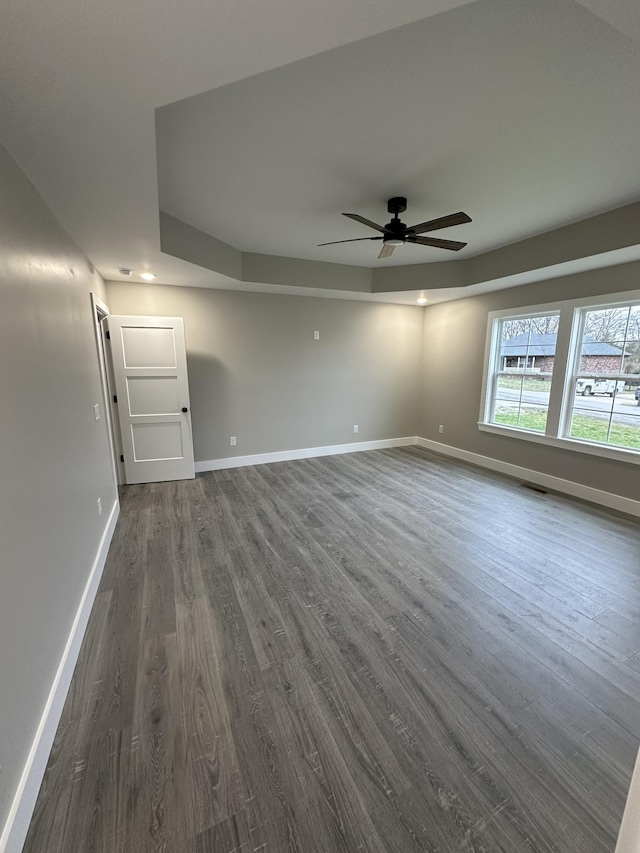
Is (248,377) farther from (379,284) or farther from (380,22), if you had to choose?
(380,22)

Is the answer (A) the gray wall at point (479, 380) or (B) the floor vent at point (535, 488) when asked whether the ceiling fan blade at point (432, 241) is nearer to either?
(A) the gray wall at point (479, 380)

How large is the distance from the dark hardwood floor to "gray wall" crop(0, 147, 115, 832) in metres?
0.31

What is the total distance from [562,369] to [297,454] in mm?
3570

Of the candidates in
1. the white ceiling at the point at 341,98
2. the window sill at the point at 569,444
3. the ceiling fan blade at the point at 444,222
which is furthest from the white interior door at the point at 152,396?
the window sill at the point at 569,444

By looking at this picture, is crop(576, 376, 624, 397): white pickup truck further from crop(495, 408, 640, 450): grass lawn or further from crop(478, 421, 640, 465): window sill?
crop(478, 421, 640, 465): window sill

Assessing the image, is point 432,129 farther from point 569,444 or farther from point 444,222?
point 569,444

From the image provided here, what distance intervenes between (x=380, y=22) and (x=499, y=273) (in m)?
3.65

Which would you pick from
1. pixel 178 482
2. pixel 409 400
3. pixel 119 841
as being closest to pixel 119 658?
pixel 119 841

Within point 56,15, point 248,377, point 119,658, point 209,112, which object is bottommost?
point 119,658

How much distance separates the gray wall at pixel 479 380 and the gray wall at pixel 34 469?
15.3ft

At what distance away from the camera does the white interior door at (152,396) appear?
3.96 m

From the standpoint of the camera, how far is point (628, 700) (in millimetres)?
1544

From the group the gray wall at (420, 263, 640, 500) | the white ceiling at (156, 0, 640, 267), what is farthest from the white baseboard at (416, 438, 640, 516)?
the white ceiling at (156, 0, 640, 267)

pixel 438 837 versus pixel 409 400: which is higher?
pixel 409 400
